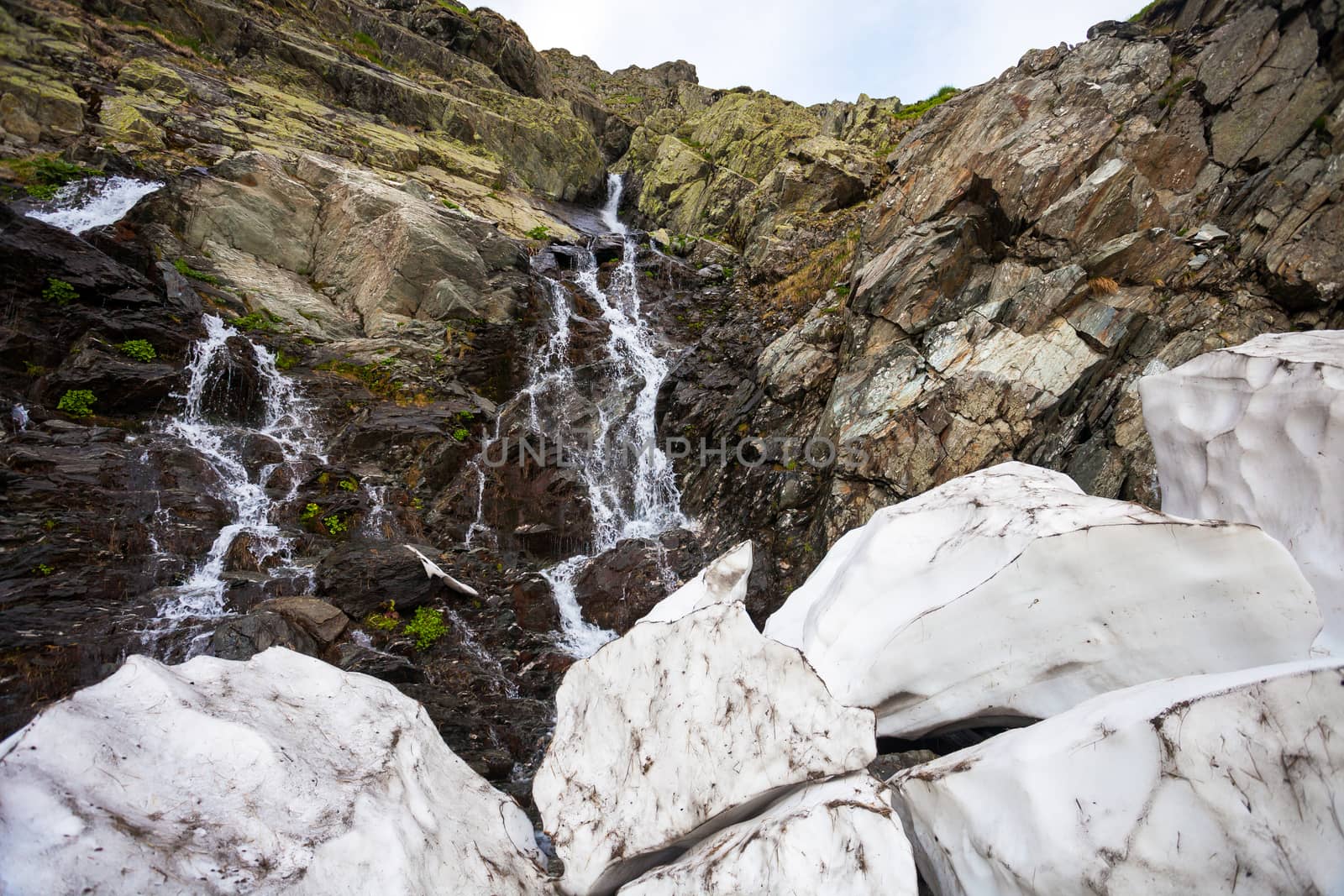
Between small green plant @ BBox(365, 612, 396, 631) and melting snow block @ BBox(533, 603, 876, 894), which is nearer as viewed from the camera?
melting snow block @ BBox(533, 603, 876, 894)

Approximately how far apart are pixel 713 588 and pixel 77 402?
537 inches

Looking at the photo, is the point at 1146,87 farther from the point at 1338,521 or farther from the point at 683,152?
the point at 683,152

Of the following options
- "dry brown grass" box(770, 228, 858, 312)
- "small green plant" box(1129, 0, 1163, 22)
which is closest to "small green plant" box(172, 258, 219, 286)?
"dry brown grass" box(770, 228, 858, 312)

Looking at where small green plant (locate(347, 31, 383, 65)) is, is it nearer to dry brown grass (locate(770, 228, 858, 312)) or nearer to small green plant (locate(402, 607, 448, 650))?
dry brown grass (locate(770, 228, 858, 312))

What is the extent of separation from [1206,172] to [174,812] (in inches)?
677

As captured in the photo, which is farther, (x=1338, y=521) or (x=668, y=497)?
(x=668, y=497)

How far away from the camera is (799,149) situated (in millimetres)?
24250

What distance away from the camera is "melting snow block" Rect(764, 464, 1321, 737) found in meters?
4.15

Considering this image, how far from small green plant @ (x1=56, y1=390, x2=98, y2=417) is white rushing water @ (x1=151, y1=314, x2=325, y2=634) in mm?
1267

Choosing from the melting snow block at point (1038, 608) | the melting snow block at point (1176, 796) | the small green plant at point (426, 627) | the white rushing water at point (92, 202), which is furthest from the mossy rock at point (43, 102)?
the melting snow block at point (1176, 796)

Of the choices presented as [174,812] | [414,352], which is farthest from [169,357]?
[174,812]

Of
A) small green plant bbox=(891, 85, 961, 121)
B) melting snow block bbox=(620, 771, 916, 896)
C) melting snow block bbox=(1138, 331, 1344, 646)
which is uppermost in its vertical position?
small green plant bbox=(891, 85, 961, 121)

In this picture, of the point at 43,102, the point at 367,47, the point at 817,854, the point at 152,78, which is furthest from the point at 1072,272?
the point at 367,47

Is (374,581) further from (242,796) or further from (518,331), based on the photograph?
(518,331)
